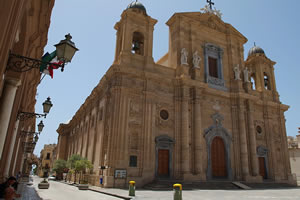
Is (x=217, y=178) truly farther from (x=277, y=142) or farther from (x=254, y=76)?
(x=254, y=76)

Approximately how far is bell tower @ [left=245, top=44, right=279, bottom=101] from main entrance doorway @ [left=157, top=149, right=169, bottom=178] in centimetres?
1512

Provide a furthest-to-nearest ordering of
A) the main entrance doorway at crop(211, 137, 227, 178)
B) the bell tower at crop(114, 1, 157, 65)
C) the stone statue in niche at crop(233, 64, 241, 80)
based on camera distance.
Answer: the stone statue in niche at crop(233, 64, 241, 80)
the main entrance doorway at crop(211, 137, 227, 178)
the bell tower at crop(114, 1, 157, 65)

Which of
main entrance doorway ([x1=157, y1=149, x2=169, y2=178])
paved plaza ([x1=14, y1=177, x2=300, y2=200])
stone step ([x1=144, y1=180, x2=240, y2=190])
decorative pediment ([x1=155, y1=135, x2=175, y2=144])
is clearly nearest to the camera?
paved plaza ([x1=14, y1=177, x2=300, y2=200])

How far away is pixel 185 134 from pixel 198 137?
129cm

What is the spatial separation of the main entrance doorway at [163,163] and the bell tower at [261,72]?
49.6 ft

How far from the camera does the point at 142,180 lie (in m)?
18.2

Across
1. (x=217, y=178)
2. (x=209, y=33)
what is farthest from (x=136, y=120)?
(x=209, y=33)

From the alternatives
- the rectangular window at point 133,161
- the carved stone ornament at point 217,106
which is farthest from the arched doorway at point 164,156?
the carved stone ornament at point 217,106

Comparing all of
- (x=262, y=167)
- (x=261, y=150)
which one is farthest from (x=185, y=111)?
(x=262, y=167)

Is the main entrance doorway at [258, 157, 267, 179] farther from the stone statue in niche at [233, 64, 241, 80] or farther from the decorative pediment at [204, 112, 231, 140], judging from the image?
the stone statue in niche at [233, 64, 241, 80]

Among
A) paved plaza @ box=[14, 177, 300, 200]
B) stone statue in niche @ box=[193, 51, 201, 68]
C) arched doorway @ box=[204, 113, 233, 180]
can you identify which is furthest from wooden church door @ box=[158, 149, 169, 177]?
stone statue in niche @ box=[193, 51, 201, 68]

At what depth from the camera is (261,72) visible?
2948cm

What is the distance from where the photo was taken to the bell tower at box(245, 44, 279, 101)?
95.3 feet

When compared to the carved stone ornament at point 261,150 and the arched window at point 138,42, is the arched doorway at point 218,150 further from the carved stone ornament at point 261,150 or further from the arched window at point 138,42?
the arched window at point 138,42
